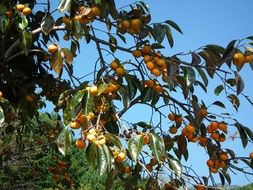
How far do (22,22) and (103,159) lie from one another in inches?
45.5

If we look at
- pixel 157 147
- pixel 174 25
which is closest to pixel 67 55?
pixel 174 25

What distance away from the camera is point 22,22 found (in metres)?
2.35

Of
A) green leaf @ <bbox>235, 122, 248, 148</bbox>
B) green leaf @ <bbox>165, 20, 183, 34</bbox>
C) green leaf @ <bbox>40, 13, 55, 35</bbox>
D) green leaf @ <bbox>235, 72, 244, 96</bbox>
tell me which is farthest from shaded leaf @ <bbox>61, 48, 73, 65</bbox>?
green leaf @ <bbox>235, 122, 248, 148</bbox>

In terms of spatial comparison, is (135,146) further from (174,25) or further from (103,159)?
(174,25)

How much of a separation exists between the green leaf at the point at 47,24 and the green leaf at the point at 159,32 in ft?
1.82

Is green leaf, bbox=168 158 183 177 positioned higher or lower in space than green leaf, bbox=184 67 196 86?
lower

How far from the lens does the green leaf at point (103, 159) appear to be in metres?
1.53

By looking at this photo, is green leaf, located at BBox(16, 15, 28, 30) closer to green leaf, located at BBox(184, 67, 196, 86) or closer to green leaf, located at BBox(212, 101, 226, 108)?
green leaf, located at BBox(184, 67, 196, 86)

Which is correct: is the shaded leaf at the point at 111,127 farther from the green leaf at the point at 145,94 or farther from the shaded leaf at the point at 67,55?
the shaded leaf at the point at 67,55

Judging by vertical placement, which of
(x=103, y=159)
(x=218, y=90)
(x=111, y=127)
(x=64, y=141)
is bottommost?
(x=103, y=159)

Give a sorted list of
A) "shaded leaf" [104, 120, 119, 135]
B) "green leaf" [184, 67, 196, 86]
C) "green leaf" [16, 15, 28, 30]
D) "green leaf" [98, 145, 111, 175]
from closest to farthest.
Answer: "green leaf" [98, 145, 111, 175], "green leaf" [184, 67, 196, 86], "shaded leaf" [104, 120, 119, 135], "green leaf" [16, 15, 28, 30]

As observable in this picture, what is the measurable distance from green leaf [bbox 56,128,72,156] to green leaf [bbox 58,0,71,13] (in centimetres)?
62

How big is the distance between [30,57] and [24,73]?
150mm

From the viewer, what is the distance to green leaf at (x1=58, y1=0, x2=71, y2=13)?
2002mm
